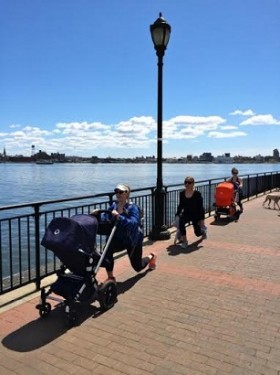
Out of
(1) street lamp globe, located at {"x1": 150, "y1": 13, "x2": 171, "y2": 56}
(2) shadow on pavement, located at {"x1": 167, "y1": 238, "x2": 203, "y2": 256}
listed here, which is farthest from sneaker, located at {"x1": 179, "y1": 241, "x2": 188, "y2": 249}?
(1) street lamp globe, located at {"x1": 150, "y1": 13, "x2": 171, "y2": 56}

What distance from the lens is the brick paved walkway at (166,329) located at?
11.9 ft

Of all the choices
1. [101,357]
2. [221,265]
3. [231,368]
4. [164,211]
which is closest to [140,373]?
[101,357]

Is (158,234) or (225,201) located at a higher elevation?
(225,201)

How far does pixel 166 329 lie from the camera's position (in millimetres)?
4332

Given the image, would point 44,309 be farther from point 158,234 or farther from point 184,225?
point 158,234

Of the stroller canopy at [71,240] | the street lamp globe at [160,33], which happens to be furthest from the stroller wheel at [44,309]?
the street lamp globe at [160,33]

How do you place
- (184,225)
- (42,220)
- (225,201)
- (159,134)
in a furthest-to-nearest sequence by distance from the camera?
(42,220), (225,201), (159,134), (184,225)

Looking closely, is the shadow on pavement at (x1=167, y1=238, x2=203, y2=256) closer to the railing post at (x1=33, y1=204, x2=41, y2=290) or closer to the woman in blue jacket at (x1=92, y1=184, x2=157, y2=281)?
the woman in blue jacket at (x1=92, y1=184, x2=157, y2=281)

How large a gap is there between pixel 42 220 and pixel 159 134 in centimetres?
961

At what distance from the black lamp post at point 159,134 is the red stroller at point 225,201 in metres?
2.90

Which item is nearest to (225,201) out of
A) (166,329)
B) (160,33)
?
(160,33)

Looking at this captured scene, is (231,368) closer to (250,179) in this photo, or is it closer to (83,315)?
(83,315)

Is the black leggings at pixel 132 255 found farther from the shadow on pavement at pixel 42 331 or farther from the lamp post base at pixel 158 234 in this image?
the lamp post base at pixel 158 234

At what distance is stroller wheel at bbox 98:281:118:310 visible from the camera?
4.75m
